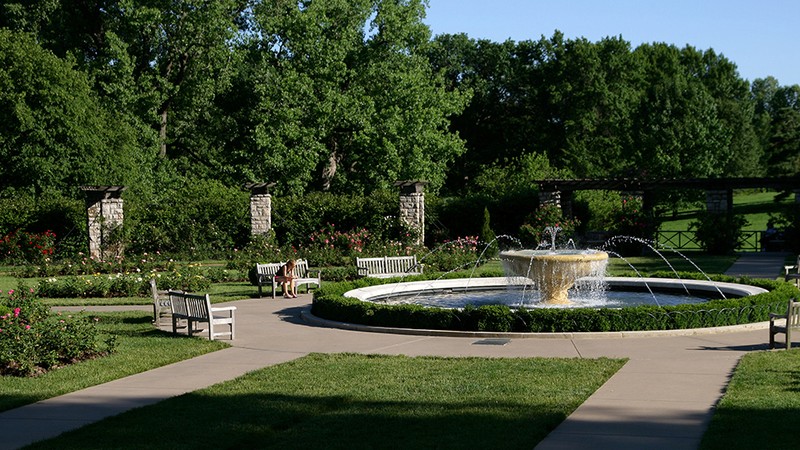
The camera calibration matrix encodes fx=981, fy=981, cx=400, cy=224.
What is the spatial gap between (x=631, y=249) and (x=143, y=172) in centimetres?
2105

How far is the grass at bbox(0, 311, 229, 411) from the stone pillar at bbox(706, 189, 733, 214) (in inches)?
952

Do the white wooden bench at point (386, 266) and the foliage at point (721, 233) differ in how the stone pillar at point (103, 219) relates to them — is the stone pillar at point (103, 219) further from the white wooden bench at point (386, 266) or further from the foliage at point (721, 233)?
the foliage at point (721, 233)

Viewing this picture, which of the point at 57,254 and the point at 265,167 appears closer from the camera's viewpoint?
the point at 57,254

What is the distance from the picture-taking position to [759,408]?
9359mm

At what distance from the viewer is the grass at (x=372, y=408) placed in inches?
333

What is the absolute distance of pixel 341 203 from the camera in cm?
3566

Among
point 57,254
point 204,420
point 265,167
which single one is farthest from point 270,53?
point 204,420

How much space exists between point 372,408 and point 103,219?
935 inches

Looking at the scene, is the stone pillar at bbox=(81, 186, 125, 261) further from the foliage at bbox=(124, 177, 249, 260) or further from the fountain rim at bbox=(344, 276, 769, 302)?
the fountain rim at bbox=(344, 276, 769, 302)

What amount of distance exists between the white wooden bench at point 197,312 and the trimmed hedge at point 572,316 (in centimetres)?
215

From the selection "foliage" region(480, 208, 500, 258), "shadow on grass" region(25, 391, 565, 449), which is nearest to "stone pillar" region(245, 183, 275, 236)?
"foliage" region(480, 208, 500, 258)

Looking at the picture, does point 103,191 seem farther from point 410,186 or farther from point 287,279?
point 287,279

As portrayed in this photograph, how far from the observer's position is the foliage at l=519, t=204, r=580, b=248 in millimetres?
34000

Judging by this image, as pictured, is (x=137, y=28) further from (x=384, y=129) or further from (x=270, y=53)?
(x=384, y=129)
